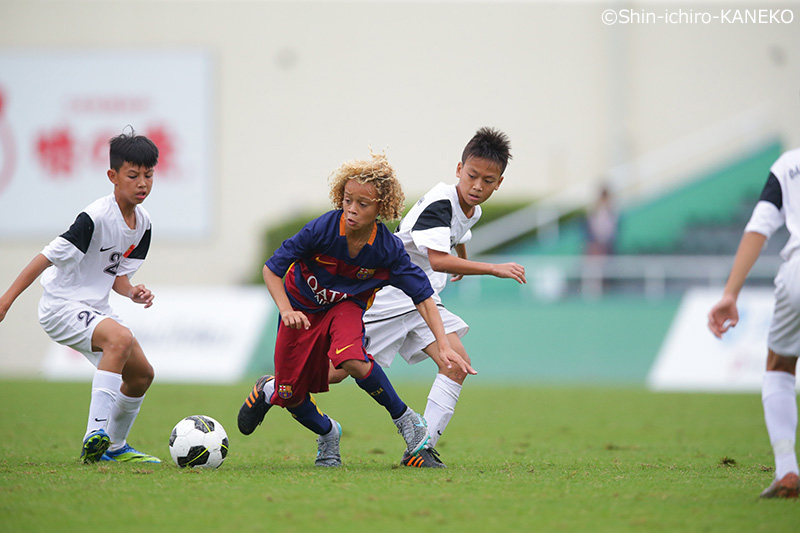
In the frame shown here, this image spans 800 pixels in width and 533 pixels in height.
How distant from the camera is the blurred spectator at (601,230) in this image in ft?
47.0

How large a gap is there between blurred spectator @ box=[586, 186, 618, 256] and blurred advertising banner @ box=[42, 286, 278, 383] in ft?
17.5

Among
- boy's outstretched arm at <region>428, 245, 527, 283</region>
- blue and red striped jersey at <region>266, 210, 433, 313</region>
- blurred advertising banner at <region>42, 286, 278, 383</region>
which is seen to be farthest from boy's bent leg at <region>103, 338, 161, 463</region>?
blurred advertising banner at <region>42, 286, 278, 383</region>

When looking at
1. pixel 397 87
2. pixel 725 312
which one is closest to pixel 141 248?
pixel 725 312

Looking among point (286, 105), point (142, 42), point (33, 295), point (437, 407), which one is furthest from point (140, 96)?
point (437, 407)

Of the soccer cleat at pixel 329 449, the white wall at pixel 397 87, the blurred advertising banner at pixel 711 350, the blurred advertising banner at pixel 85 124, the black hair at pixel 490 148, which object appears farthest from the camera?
the white wall at pixel 397 87

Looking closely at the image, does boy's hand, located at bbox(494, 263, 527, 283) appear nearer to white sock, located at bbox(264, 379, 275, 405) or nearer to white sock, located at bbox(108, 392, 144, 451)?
white sock, located at bbox(264, 379, 275, 405)

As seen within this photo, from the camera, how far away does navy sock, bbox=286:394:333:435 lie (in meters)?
5.16

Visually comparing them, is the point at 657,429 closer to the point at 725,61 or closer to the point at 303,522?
the point at 303,522

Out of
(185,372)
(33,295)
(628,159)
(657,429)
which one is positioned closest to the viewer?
(657,429)

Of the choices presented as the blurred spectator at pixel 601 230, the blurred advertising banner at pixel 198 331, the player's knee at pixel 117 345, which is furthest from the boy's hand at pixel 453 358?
the blurred spectator at pixel 601 230

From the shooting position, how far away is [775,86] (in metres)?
19.9

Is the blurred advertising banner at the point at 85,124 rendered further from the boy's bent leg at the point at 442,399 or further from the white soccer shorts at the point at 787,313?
the white soccer shorts at the point at 787,313

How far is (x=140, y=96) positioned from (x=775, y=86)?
47.0 feet

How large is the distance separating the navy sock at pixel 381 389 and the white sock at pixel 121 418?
1.49 meters
